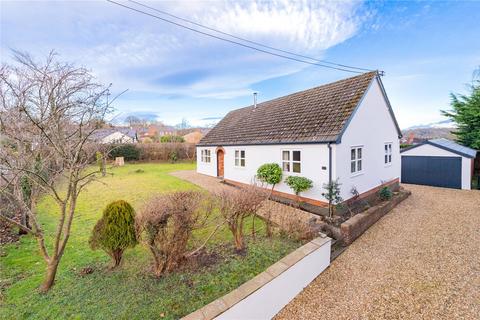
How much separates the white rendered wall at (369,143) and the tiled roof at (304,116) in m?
0.47

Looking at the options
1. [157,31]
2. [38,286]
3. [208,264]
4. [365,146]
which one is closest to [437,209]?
[365,146]

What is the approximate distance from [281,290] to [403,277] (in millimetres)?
3045

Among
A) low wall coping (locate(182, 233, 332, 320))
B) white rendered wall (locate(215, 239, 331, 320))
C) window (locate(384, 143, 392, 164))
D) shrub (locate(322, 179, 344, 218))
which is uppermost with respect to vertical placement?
window (locate(384, 143, 392, 164))

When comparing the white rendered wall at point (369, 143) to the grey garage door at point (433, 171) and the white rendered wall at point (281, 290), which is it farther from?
the white rendered wall at point (281, 290)

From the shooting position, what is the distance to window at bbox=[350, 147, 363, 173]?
8.96m

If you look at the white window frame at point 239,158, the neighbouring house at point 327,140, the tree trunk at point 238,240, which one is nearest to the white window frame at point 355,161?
the neighbouring house at point 327,140

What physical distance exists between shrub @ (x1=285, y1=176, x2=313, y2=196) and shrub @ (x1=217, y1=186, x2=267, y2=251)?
13.0 feet

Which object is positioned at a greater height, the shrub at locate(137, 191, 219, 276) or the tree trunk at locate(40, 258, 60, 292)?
the shrub at locate(137, 191, 219, 276)

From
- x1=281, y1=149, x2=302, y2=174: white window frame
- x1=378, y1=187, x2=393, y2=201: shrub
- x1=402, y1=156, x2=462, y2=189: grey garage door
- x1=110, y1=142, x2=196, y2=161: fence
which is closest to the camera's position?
x1=281, y1=149, x2=302, y2=174: white window frame

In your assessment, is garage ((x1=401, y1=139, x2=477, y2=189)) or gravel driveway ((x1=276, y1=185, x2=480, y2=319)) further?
garage ((x1=401, y1=139, x2=477, y2=189))

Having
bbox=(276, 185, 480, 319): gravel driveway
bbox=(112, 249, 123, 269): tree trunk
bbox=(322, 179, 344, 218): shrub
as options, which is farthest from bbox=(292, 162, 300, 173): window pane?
bbox=(112, 249, 123, 269): tree trunk

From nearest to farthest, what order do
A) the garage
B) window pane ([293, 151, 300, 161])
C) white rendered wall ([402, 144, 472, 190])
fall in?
window pane ([293, 151, 300, 161]) → white rendered wall ([402, 144, 472, 190]) → the garage

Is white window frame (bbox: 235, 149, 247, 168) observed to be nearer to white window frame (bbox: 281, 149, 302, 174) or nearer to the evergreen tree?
white window frame (bbox: 281, 149, 302, 174)

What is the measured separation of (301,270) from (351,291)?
43.8 inches
